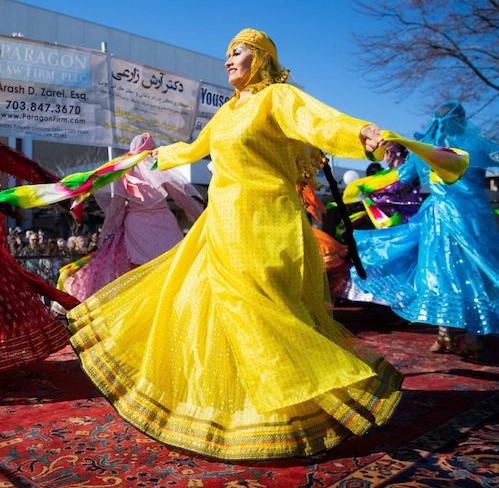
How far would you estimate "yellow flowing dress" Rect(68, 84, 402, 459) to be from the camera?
1.98 meters

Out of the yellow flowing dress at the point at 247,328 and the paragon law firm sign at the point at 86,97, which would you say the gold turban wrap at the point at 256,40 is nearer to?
the yellow flowing dress at the point at 247,328

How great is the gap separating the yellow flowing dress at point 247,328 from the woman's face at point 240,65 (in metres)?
0.10

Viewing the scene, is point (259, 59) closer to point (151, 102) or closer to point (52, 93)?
point (52, 93)

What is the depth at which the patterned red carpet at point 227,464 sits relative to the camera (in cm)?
187

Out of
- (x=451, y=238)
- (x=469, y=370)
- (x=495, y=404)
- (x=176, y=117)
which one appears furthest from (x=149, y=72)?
(x=495, y=404)

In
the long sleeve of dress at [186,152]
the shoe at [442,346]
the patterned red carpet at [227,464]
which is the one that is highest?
the long sleeve of dress at [186,152]

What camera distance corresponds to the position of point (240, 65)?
246 centimetres

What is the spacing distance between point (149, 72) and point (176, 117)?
0.59m

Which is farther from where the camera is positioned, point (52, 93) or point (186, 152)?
point (52, 93)

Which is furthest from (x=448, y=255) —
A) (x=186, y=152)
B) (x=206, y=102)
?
(x=206, y=102)

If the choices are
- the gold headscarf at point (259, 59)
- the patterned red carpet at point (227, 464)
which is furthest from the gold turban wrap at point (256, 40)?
the patterned red carpet at point (227, 464)

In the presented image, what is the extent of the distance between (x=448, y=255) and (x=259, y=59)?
76.6 inches

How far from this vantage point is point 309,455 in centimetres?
197

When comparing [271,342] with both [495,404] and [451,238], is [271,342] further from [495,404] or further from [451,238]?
[451,238]
